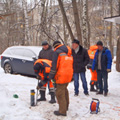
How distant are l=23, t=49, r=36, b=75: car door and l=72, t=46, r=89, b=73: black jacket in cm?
385

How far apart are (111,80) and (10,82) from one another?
518 centimetres

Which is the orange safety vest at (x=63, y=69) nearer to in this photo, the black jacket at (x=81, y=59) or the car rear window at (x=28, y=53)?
the black jacket at (x=81, y=59)

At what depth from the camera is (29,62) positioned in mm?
10109

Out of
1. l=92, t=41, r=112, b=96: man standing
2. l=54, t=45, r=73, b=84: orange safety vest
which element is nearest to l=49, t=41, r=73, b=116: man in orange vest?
l=54, t=45, r=73, b=84: orange safety vest

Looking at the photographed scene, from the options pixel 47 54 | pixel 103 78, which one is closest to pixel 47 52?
pixel 47 54

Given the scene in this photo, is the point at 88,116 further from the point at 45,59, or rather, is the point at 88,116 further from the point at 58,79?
the point at 45,59

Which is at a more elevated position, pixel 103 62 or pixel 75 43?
pixel 75 43

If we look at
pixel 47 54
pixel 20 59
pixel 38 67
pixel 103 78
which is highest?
pixel 47 54

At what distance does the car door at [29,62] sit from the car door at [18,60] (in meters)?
0.25

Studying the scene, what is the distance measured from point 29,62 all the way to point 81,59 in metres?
4.16

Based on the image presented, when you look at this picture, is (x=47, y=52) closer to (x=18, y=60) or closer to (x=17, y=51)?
(x=18, y=60)

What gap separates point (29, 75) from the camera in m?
10.7

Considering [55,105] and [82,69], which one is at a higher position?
[82,69]

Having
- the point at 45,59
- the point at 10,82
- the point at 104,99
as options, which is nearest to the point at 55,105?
the point at 45,59
